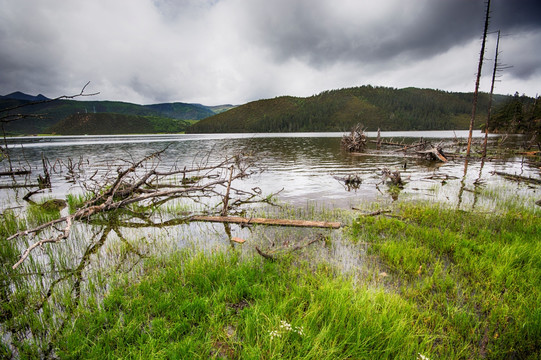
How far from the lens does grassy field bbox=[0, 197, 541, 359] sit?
2.93 meters

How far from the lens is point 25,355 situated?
9.66ft

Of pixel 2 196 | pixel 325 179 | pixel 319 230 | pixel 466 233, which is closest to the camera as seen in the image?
pixel 466 233

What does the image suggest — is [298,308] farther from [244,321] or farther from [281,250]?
[281,250]

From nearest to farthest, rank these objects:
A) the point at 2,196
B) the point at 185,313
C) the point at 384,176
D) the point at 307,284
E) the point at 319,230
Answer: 1. the point at 185,313
2. the point at 307,284
3. the point at 319,230
4. the point at 2,196
5. the point at 384,176

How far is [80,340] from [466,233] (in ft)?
28.5

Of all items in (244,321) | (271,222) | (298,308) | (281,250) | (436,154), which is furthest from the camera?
(436,154)

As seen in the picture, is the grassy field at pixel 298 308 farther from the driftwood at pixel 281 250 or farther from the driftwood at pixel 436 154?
the driftwood at pixel 436 154

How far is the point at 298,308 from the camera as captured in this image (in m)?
3.47

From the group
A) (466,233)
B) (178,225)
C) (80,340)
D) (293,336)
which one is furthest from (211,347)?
(466,233)

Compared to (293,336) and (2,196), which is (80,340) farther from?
→ (2,196)

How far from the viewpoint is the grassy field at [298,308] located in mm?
2926

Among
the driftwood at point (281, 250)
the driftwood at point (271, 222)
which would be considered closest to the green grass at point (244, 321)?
the driftwood at point (281, 250)

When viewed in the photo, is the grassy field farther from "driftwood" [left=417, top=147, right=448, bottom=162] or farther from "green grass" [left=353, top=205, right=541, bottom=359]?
"driftwood" [left=417, top=147, right=448, bottom=162]

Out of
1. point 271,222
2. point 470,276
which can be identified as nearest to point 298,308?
point 470,276
